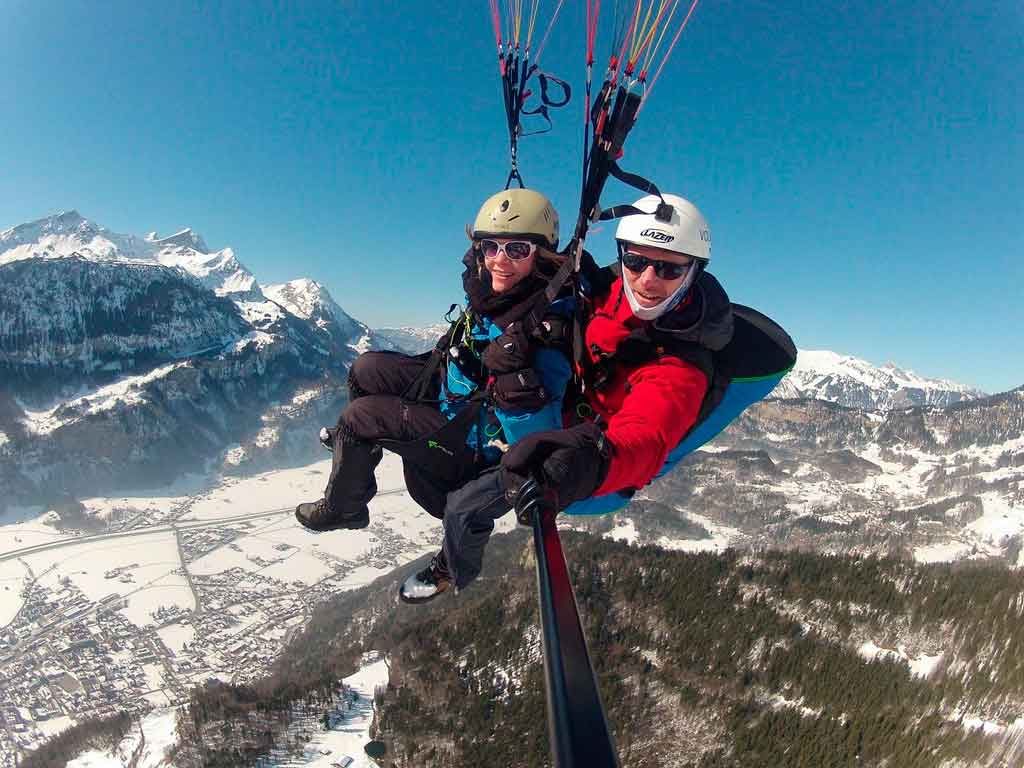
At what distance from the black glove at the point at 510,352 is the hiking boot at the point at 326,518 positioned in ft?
10.6

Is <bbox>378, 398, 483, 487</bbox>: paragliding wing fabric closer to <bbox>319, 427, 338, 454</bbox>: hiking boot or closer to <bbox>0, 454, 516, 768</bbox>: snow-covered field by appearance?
Answer: <bbox>319, 427, 338, 454</bbox>: hiking boot

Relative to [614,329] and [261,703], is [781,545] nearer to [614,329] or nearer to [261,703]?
[261,703]

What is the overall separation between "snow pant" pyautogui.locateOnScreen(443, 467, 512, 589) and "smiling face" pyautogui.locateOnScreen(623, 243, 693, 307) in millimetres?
2027

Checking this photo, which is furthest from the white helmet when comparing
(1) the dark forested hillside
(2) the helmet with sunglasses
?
(1) the dark forested hillside

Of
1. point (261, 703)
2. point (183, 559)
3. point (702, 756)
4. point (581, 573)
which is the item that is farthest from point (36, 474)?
point (702, 756)

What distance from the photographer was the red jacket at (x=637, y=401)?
3621 millimetres

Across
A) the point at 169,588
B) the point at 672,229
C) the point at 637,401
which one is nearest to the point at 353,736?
the point at 637,401

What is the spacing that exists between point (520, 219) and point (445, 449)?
2.55 m

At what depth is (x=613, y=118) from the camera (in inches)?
181

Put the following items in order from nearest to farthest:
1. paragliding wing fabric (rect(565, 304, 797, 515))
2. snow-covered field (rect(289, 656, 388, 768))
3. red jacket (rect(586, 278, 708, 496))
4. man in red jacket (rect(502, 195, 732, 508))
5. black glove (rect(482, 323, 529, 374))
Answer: man in red jacket (rect(502, 195, 732, 508)) → red jacket (rect(586, 278, 708, 496)) → black glove (rect(482, 323, 529, 374)) → paragliding wing fabric (rect(565, 304, 797, 515)) → snow-covered field (rect(289, 656, 388, 768))

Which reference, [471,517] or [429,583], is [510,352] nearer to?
[471,517]

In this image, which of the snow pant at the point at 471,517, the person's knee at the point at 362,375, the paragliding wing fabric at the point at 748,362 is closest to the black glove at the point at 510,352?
the snow pant at the point at 471,517

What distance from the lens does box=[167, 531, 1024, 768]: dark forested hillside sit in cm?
4762

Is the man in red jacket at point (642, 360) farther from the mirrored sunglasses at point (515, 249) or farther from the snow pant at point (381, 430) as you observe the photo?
the snow pant at point (381, 430)
